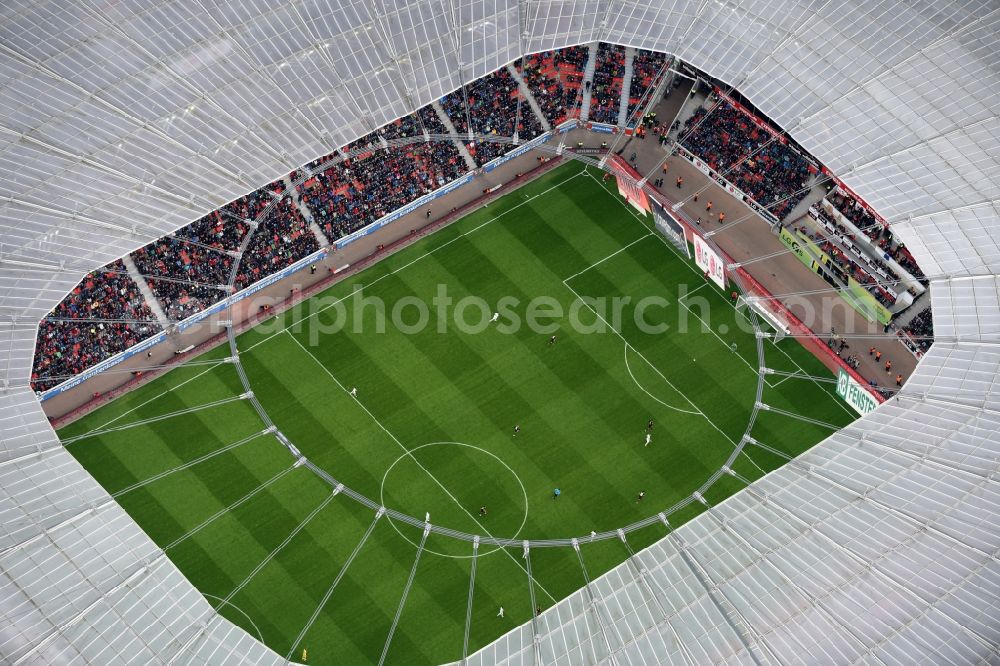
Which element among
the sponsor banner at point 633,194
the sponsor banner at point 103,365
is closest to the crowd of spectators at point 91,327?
the sponsor banner at point 103,365

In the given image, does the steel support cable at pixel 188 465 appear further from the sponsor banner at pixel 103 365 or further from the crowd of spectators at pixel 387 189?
the crowd of spectators at pixel 387 189

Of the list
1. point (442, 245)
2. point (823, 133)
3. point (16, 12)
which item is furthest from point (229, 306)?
point (823, 133)

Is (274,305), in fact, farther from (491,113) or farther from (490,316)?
(491,113)

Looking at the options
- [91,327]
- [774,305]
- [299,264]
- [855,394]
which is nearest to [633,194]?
[774,305]

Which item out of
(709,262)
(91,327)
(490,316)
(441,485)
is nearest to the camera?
(441,485)

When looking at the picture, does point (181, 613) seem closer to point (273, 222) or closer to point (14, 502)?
point (14, 502)

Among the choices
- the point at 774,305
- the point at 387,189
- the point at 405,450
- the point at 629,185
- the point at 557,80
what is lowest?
the point at 405,450
